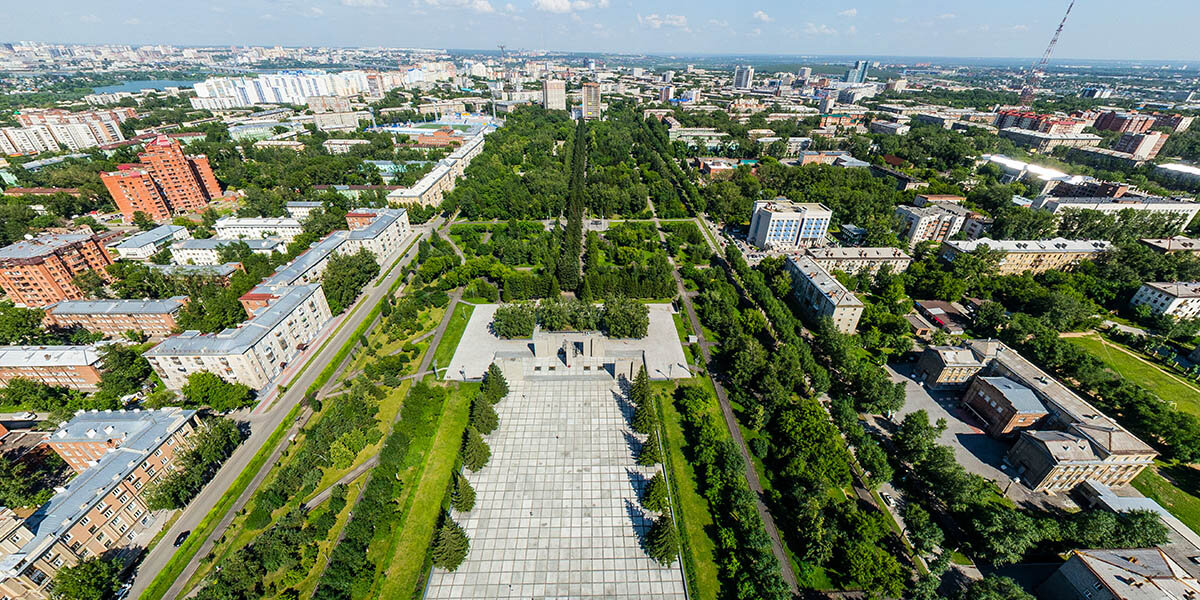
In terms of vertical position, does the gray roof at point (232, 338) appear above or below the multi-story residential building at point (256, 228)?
above

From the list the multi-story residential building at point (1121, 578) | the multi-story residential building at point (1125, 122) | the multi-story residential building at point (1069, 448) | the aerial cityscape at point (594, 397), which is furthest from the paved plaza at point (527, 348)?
the multi-story residential building at point (1125, 122)

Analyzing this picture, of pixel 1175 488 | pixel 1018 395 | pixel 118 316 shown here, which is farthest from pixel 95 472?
pixel 1175 488

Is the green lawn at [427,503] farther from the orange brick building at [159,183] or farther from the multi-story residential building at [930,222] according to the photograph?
the orange brick building at [159,183]

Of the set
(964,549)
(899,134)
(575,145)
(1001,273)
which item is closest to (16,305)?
(964,549)

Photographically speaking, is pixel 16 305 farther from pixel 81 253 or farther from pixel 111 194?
pixel 111 194

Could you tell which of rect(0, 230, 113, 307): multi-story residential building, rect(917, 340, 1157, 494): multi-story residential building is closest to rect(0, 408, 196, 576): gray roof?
rect(0, 230, 113, 307): multi-story residential building

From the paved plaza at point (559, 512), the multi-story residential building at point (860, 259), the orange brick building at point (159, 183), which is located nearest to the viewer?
the paved plaza at point (559, 512)
